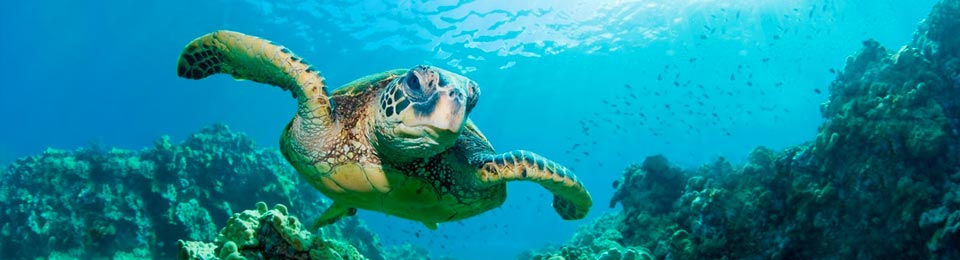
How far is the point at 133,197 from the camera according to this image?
872cm

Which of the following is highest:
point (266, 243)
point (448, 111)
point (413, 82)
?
point (413, 82)

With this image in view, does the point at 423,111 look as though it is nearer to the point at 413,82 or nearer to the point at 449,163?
the point at 413,82

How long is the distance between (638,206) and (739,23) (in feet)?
84.2

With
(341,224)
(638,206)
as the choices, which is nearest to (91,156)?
(341,224)

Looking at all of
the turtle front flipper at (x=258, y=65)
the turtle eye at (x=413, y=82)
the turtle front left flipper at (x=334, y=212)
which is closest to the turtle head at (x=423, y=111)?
the turtle eye at (x=413, y=82)

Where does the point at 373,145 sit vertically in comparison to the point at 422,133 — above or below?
above

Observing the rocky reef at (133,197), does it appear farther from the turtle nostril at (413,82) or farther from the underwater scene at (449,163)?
the turtle nostril at (413,82)

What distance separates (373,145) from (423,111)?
2.44 ft

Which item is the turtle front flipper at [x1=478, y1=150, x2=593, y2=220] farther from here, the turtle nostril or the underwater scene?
the turtle nostril

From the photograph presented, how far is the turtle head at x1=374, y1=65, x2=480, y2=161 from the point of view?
7.95 feet

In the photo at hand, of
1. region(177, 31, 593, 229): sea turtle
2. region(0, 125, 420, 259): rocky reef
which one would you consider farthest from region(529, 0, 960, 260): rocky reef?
region(0, 125, 420, 259): rocky reef

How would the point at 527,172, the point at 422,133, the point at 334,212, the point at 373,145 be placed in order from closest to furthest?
the point at 422,133, the point at 373,145, the point at 527,172, the point at 334,212

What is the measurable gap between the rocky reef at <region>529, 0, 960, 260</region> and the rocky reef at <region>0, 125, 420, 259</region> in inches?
217

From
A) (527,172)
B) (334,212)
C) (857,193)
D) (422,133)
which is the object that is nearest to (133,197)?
(334,212)
